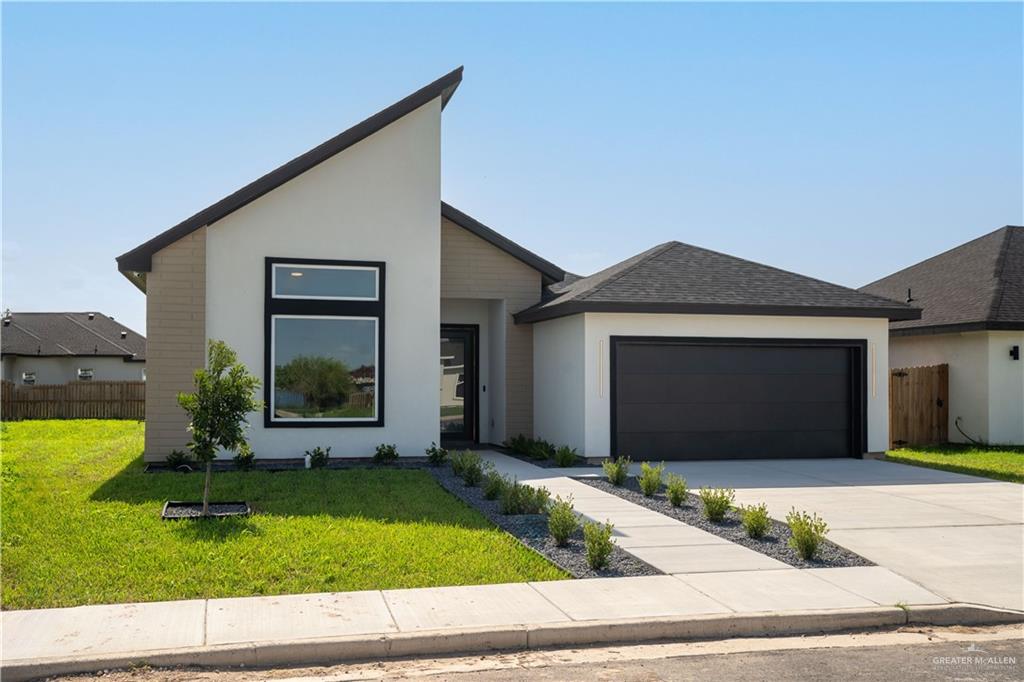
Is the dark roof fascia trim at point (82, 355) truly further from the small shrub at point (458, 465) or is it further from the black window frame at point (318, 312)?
the small shrub at point (458, 465)

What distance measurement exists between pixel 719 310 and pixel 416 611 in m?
10.5

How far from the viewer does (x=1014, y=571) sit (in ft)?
26.3

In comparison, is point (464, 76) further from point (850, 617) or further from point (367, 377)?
point (850, 617)

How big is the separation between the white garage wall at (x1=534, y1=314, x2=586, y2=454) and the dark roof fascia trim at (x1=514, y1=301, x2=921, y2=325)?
371 mm

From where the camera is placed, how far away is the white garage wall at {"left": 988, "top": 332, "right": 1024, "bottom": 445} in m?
19.0

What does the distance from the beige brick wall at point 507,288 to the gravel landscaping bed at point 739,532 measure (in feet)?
17.9

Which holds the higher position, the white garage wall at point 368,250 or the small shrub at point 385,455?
the white garage wall at point 368,250

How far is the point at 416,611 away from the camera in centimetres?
654

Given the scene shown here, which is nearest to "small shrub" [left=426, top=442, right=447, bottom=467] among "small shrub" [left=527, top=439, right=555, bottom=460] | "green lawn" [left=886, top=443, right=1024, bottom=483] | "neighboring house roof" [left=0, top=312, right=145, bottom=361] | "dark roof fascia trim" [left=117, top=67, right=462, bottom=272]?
"small shrub" [left=527, top=439, right=555, bottom=460]

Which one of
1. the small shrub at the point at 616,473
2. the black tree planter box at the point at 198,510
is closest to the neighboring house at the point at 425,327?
the small shrub at the point at 616,473

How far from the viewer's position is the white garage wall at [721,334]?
15523 mm

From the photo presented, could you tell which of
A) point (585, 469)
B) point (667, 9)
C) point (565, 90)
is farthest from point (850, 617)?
point (565, 90)

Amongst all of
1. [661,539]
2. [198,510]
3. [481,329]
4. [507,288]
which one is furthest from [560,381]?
[198,510]

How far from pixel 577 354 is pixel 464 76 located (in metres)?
5.24
